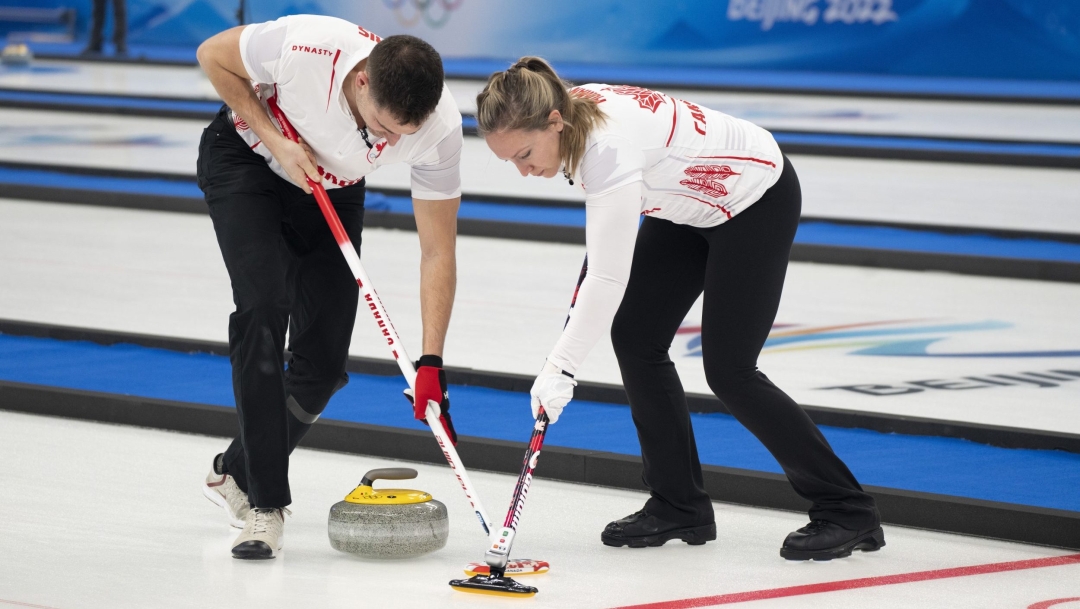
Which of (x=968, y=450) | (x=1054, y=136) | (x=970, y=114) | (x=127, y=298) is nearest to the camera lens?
(x=968, y=450)

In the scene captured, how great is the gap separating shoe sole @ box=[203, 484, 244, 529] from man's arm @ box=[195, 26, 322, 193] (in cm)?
74

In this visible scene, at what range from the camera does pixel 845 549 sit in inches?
111

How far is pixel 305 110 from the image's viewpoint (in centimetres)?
280

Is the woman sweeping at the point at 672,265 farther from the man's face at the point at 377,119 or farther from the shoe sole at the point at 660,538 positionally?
the man's face at the point at 377,119

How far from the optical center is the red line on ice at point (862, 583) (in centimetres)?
254

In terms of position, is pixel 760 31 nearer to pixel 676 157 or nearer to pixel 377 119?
pixel 676 157

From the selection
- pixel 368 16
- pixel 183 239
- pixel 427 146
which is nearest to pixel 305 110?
pixel 427 146

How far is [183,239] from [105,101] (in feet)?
17.9

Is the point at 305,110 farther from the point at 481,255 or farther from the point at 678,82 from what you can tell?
the point at 678,82

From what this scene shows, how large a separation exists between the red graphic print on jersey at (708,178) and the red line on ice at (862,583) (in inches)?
30.9

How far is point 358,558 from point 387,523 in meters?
0.13

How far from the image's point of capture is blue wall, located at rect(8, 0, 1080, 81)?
43.2ft

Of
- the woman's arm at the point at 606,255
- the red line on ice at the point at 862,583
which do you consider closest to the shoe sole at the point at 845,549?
the red line on ice at the point at 862,583

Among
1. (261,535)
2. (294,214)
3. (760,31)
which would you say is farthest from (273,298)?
(760,31)
